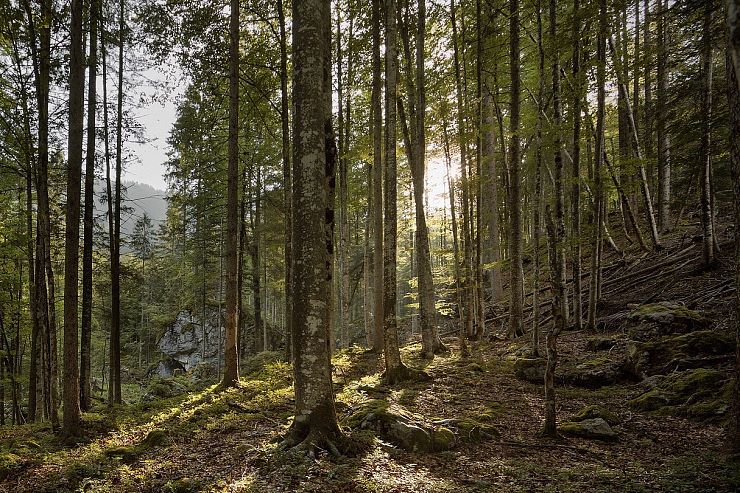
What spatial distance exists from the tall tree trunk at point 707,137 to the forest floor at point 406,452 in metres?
0.77

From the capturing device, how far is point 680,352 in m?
8.16

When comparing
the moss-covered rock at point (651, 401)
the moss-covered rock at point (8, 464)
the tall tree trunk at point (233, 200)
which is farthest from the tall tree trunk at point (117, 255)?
the moss-covered rock at point (651, 401)

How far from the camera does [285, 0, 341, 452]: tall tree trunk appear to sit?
17.6 feet

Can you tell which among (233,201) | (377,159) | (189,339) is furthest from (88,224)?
Result: (189,339)

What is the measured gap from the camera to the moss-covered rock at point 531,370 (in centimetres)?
1005

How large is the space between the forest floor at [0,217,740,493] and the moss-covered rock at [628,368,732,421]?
0.61 ft

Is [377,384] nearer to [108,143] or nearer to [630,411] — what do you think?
[630,411]

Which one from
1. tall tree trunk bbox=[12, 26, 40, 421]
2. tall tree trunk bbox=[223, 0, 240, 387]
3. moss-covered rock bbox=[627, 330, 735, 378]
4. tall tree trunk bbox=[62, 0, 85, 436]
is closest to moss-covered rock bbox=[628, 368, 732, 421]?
moss-covered rock bbox=[627, 330, 735, 378]

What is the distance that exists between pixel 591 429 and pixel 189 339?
112 feet

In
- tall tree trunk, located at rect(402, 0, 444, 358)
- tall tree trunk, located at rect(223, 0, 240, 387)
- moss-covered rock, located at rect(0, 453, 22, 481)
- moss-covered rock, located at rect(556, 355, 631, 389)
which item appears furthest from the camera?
tall tree trunk, located at rect(402, 0, 444, 358)

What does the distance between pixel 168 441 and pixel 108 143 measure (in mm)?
10446

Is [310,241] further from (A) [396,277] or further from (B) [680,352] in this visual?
(B) [680,352]

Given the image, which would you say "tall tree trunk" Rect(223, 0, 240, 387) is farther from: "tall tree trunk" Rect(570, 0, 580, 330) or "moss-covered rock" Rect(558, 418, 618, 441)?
"tall tree trunk" Rect(570, 0, 580, 330)

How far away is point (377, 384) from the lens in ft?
31.1
